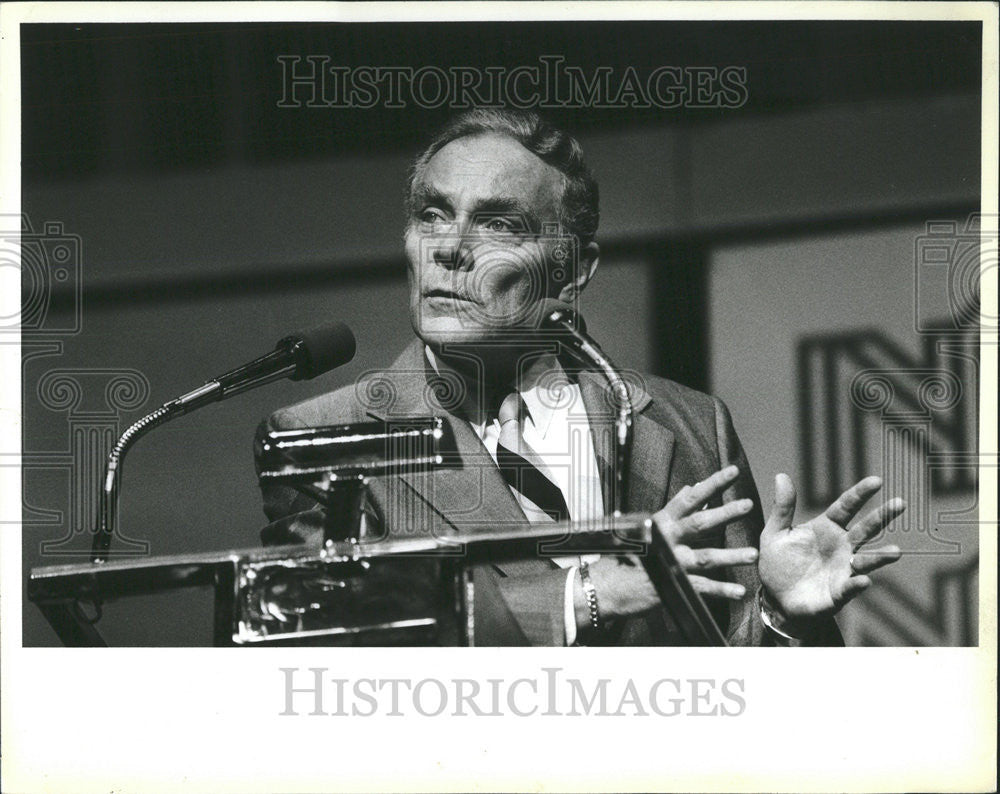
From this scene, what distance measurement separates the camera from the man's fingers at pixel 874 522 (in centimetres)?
297

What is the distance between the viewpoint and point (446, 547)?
2625mm

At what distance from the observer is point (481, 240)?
303 cm

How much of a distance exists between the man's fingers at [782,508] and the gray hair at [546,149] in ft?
2.60

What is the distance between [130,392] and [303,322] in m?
0.48

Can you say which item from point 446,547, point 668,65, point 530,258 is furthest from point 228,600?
point 668,65

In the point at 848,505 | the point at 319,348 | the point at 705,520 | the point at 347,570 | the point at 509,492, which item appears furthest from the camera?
the point at 319,348

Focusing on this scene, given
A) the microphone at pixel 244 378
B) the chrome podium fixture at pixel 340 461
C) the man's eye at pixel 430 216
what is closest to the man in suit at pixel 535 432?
the man's eye at pixel 430 216

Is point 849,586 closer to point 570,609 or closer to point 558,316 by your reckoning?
point 570,609

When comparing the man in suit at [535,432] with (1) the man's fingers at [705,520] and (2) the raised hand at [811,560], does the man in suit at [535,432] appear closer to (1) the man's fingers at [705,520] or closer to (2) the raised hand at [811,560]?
(2) the raised hand at [811,560]

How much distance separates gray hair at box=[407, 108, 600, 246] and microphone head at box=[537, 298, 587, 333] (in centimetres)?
17

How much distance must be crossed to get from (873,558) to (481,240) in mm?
1260

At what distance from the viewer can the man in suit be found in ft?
9.70

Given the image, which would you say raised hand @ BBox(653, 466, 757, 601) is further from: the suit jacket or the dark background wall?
the dark background wall

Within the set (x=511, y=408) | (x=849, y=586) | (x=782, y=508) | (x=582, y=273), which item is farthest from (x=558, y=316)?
(x=849, y=586)
